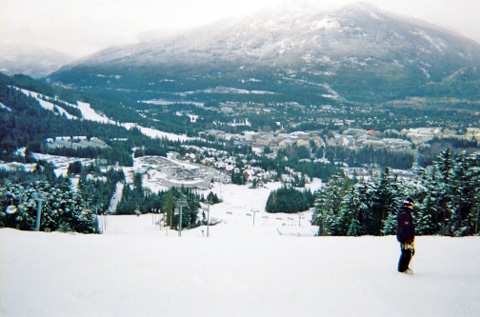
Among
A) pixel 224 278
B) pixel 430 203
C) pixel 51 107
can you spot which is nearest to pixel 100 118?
pixel 51 107

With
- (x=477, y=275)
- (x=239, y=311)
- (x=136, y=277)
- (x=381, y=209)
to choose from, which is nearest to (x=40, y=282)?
(x=136, y=277)

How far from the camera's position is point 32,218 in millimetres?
15891

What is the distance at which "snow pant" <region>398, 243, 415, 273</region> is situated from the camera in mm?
6648

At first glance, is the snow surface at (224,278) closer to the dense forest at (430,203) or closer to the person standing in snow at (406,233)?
the person standing in snow at (406,233)

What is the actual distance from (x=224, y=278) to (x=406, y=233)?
12.8 ft

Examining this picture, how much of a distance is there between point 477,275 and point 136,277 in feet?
24.8

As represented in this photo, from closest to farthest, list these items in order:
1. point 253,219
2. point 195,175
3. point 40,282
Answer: point 40,282
point 253,219
point 195,175

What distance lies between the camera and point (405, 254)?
22.1 ft

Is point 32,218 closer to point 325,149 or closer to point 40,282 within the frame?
point 40,282

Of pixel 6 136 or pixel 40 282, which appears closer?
pixel 40 282

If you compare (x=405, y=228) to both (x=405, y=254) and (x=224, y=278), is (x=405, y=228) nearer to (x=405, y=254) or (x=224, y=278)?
(x=405, y=254)

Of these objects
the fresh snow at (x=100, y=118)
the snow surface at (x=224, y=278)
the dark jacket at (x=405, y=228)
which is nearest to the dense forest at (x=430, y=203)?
the snow surface at (x=224, y=278)

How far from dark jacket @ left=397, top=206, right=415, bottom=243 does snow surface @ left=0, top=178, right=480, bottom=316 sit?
83 cm

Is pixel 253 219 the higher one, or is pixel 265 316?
pixel 265 316
